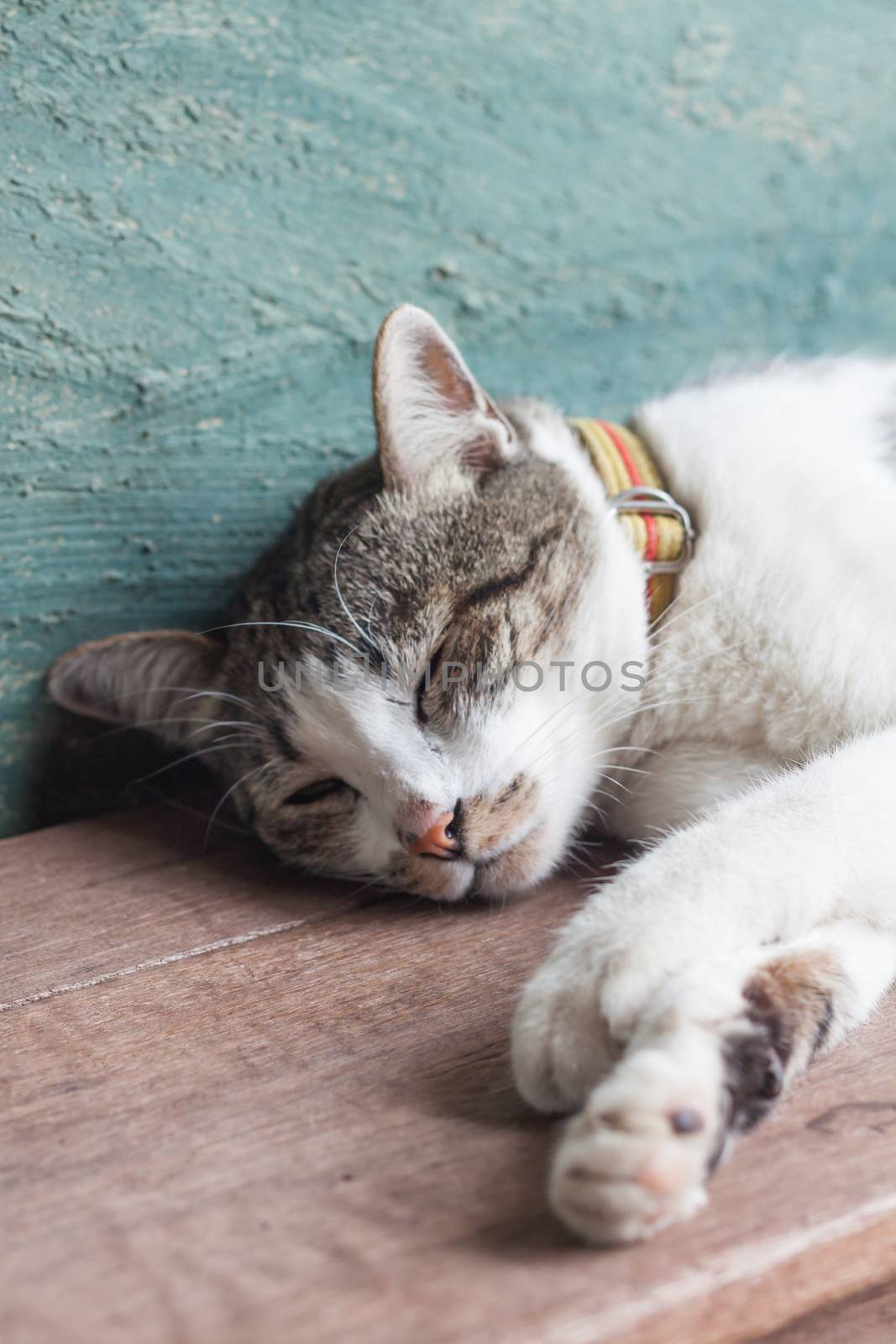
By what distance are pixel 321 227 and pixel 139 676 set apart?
694mm

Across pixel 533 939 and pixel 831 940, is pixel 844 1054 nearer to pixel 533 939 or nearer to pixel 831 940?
pixel 831 940

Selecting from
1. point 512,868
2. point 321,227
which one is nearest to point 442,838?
point 512,868

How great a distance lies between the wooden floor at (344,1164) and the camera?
0.69 metres

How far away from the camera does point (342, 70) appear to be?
152 centimetres

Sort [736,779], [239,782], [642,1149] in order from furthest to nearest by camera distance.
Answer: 1. [239,782]
2. [736,779]
3. [642,1149]

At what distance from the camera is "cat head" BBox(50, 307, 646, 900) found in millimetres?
1213

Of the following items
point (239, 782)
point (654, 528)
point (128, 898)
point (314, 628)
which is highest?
point (654, 528)

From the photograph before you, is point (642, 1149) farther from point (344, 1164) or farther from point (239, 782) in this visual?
point (239, 782)

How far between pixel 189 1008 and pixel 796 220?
1713mm

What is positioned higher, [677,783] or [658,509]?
[658,509]

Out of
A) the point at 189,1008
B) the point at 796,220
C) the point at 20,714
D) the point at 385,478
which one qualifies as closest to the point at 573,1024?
the point at 189,1008

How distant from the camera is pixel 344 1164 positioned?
2.73ft

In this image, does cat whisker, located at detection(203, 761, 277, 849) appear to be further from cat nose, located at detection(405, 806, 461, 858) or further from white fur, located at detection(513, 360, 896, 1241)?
white fur, located at detection(513, 360, 896, 1241)

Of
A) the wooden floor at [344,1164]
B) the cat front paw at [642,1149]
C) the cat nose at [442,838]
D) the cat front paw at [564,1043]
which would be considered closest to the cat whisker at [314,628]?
the cat nose at [442,838]
